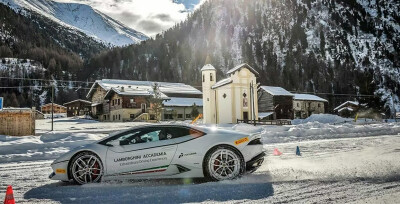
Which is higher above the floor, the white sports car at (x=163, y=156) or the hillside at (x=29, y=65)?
the hillside at (x=29, y=65)

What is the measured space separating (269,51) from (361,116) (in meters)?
80.2

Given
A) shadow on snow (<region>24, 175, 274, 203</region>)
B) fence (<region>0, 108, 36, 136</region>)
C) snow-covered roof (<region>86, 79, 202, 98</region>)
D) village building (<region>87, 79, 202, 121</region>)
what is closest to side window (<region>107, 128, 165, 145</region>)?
shadow on snow (<region>24, 175, 274, 203</region>)

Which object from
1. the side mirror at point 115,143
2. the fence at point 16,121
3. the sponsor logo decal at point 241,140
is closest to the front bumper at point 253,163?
the sponsor logo decal at point 241,140

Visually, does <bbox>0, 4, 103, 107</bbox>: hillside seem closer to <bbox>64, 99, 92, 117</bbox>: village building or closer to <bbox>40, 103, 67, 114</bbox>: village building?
<bbox>40, 103, 67, 114</bbox>: village building

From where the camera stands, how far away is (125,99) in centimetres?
6075

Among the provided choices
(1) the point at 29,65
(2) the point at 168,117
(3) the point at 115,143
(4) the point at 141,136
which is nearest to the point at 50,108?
(1) the point at 29,65

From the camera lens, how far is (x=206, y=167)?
245 inches

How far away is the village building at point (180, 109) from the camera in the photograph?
62000 mm

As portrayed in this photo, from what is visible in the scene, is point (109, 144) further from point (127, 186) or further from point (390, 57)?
point (390, 57)

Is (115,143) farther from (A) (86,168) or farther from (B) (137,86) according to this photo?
(B) (137,86)

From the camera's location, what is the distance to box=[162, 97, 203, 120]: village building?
62.0m

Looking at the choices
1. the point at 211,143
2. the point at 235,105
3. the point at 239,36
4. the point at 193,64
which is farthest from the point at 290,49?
the point at 211,143

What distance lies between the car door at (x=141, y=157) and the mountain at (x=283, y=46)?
111012 millimetres

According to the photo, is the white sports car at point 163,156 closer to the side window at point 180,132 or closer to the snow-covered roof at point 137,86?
the side window at point 180,132
